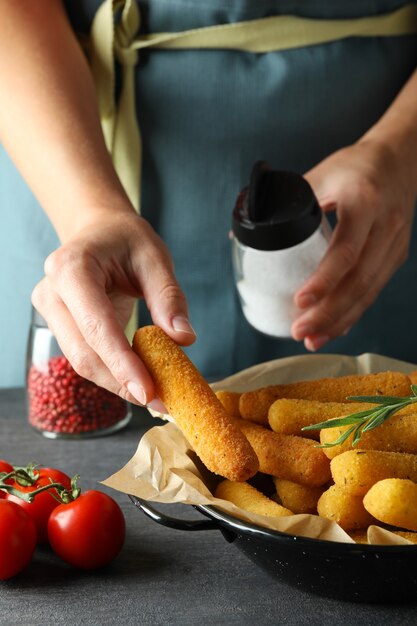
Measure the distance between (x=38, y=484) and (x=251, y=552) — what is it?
10.5 inches

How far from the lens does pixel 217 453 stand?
0.82m

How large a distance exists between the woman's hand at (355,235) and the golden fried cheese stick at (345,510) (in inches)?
17.2

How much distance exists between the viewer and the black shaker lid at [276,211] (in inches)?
44.5

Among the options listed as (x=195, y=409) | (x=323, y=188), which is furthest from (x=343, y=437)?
(x=323, y=188)

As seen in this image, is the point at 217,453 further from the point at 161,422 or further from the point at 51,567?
the point at 161,422

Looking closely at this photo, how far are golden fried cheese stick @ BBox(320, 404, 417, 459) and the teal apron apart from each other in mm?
663

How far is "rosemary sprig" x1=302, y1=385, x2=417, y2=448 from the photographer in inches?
31.8

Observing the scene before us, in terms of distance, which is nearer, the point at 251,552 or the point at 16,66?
the point at 251,552

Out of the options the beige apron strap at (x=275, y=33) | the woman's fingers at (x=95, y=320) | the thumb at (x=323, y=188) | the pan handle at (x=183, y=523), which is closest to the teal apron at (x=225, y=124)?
the beige apron strap at (x=275, y=33)

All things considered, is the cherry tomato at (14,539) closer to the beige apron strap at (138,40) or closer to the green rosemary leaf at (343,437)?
the green rosemary leaf at (343,437)

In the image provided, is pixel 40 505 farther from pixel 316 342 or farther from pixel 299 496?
pixel 316 342

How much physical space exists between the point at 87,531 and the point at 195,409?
0.15 metres

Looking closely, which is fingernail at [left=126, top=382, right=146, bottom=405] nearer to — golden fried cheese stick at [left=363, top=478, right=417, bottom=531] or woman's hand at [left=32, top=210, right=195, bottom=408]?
woman's hand at [left=32, top=210, right=195, bottom=408]

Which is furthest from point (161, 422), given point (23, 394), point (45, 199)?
point (45, 199)
